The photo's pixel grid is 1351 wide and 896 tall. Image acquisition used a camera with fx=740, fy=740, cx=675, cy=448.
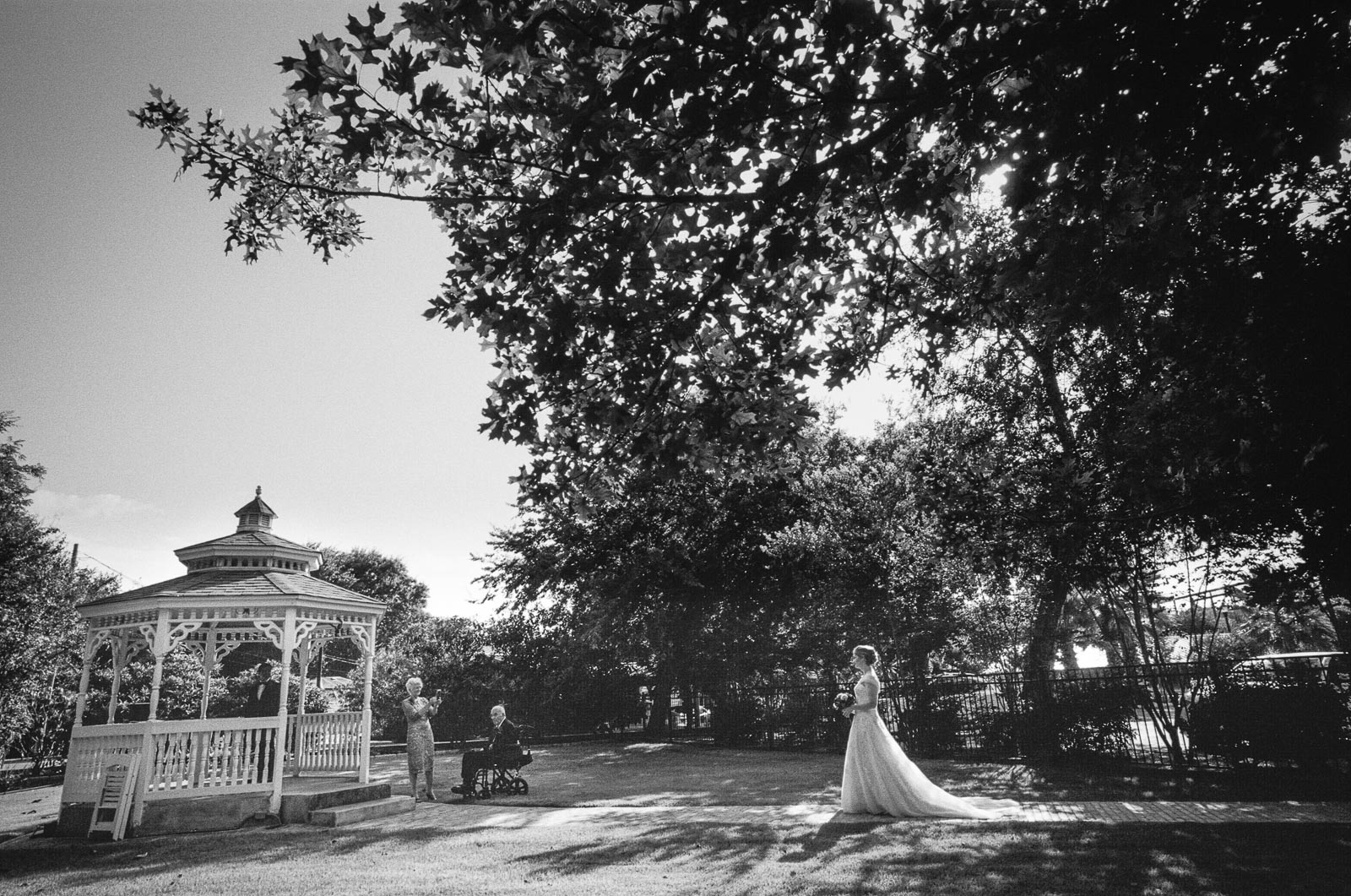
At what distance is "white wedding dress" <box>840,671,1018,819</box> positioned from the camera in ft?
33.2

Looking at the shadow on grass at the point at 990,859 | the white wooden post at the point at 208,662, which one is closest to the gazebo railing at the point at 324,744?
the white wooden post at the point at 208,662

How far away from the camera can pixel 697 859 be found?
26.9 ft

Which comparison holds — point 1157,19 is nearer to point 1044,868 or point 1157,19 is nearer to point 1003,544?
point 1044,868

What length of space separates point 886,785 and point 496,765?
7.74 m

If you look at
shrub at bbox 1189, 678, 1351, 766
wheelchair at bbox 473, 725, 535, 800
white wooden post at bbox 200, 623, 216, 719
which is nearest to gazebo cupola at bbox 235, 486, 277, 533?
white wooden post at bbox 200, 623, 216, 719

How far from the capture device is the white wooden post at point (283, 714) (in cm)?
1230

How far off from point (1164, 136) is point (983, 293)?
181cm

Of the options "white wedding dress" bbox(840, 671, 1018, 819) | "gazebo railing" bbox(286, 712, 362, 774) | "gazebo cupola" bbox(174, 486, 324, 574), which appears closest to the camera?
"white wedding dress" bbox(840, 671, 1018, 819)

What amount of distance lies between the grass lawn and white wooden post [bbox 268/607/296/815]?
2.33ft

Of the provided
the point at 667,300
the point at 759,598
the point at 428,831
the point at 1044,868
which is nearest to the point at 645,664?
the point at 759,598

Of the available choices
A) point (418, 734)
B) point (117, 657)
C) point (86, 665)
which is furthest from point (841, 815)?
point (117, 657)

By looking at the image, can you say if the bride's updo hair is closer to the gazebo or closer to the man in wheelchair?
the man in wheelchair

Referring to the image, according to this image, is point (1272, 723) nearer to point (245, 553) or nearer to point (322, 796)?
point (322, 796)

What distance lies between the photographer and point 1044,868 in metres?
7.12
